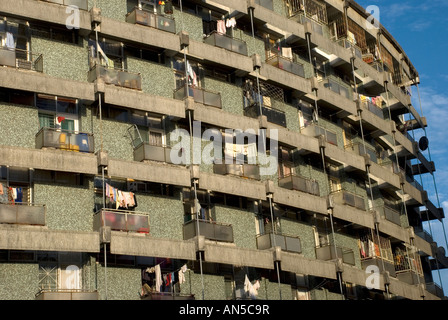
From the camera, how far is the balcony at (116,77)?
118ft

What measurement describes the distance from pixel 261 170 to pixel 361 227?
347 inches

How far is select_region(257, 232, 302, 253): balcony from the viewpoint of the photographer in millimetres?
39125

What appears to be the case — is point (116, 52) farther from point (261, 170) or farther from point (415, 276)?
point (415, 276)

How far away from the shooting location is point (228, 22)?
4300 cm

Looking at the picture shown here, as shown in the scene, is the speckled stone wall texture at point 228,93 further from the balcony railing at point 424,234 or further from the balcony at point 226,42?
the balcony railing at point 424,234

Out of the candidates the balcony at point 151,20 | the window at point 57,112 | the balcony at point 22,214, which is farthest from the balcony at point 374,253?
the balcony at point 22,214

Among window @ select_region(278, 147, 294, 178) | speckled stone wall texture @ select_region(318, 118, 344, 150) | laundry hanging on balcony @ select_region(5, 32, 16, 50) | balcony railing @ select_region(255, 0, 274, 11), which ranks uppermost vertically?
balcony railing @ select_region(255, 0, 274, 11)

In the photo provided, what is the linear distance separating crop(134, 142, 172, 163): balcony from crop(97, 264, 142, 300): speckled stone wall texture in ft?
16.6

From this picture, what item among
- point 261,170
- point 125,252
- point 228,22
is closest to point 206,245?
point 125,252

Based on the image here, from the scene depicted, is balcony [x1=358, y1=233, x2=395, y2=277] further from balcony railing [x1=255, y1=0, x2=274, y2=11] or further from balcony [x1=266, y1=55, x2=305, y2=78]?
balcony railing [x1=255, y1=0, x2=274, y2=11]

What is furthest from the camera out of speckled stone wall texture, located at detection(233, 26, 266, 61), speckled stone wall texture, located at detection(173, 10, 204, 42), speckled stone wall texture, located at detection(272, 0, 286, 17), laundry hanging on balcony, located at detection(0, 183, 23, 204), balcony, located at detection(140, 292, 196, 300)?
speckled stone wall texture, located at detection(272, 0, 286, 17)

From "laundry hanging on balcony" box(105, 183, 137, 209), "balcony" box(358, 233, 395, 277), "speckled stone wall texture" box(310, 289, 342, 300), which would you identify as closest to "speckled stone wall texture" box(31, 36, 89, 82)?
"laundry hanging on balcony" box(105, 183, 137, 209)

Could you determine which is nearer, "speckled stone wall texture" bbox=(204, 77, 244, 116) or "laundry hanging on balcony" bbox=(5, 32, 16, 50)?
"laundry hanging on balcony" bbox=(5, 32, 16, 50)

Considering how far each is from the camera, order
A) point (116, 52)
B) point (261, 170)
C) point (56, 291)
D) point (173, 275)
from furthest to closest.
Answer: point (261, 170) → point (116, 52) → point (173, 275) → point (56, 291)
